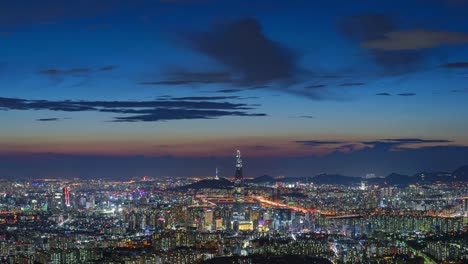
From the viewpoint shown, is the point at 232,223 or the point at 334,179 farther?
the point at 334,179

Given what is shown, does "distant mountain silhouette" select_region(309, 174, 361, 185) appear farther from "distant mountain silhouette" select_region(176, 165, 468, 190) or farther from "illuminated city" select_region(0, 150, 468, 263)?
"illuminated city" select_region(0, 150, 468, 263)

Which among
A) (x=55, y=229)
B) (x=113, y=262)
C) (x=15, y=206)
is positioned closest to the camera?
(x=113, y=262)

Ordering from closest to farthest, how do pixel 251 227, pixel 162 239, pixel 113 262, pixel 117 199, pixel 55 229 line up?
pixel 113 262 < pixel 162 239 < pixel 55 229 < pixel 251 227 < pixel 117 199

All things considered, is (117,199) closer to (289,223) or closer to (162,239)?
(289,223)

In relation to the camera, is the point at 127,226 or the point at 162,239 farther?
the point at 127,226

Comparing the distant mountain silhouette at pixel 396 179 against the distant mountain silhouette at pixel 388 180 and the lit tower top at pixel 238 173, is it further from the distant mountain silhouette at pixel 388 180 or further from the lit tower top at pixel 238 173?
the lit tower top at pixel 238 173

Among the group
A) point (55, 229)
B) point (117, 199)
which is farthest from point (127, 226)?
point (117, 199)

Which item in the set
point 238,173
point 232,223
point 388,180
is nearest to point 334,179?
point 388,180

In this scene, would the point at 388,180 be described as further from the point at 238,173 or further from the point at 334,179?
the point at 238,173

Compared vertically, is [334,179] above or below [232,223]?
above

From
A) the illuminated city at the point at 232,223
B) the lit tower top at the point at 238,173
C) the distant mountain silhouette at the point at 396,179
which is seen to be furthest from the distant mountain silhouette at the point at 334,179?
the lit tower top at the point at 238,173

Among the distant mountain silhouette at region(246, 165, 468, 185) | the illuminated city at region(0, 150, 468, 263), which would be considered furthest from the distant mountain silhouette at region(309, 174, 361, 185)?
the illuminated city at region(0, 150, 468, 263)
